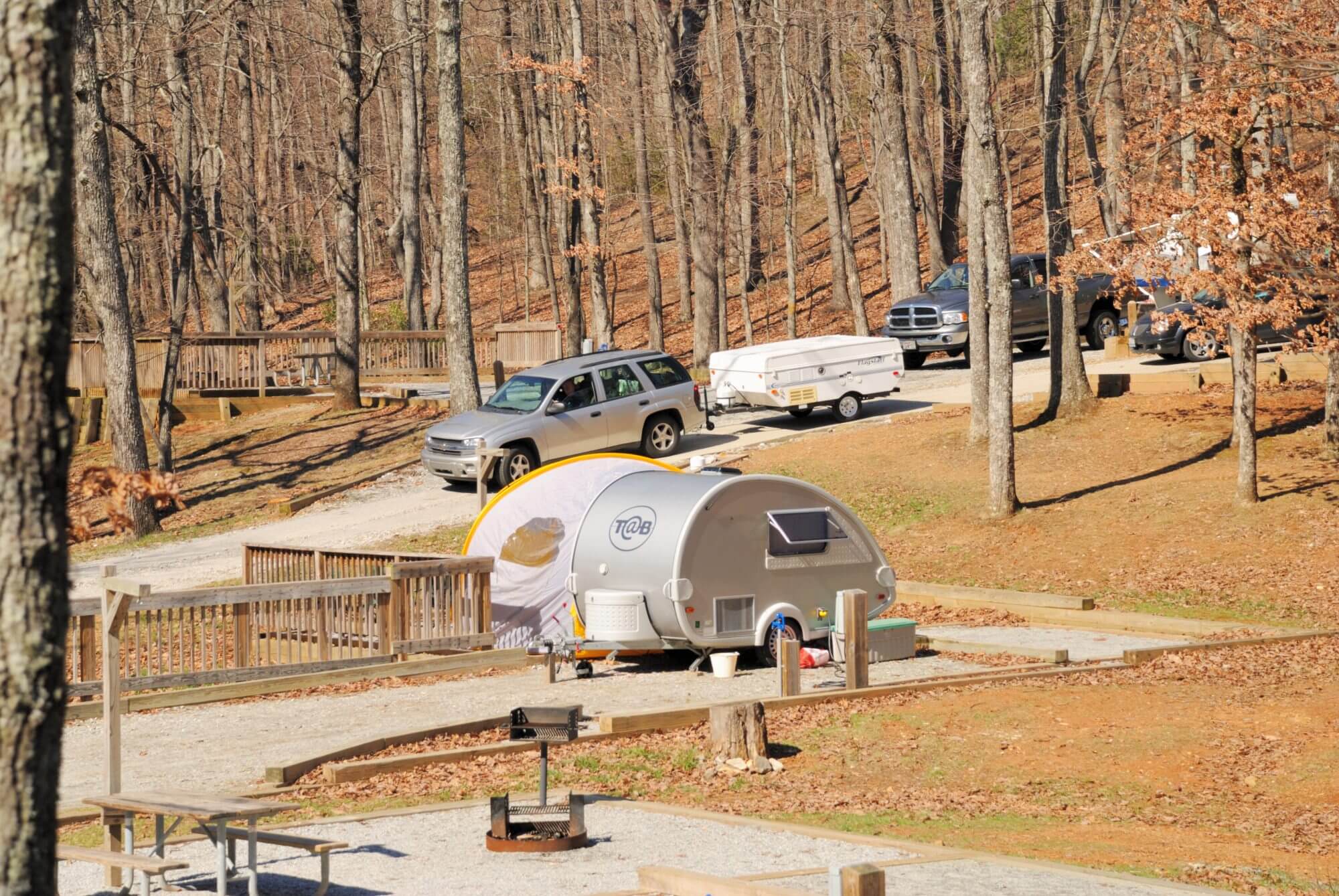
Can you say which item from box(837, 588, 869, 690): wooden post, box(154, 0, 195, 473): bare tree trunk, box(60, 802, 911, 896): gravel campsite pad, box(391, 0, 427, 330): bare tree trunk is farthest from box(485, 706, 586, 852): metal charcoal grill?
box(391, 0, 427, 330): bare tree trunk

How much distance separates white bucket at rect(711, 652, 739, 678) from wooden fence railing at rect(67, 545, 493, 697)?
3.16 m

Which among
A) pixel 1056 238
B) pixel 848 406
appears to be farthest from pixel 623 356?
pixel 1056 238

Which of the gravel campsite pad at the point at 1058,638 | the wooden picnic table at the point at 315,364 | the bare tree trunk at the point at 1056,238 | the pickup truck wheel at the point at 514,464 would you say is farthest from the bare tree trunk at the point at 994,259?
the wooden picnic table at the point at 315,364

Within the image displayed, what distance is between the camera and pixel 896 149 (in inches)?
1663

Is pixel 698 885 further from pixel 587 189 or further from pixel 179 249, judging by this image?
pixel 587 189

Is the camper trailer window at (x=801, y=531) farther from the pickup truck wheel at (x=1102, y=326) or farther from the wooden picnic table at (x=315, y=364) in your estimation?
the wooden picnic table at (x=315, y=364)

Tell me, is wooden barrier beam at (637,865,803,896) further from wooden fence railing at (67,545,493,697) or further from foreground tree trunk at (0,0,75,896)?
wooden fence railing at (67,545,493,697)

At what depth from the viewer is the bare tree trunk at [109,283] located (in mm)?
28578

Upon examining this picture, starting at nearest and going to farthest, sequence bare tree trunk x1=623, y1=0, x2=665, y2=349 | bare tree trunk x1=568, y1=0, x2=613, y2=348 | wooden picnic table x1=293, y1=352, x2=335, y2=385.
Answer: wooden picnic table x1=293, y1=352, x2=335, y2=385 < bare tree trunk x1=568, y1=0, x2=613, y2=348 < bare tree trunk x1=623, y1=0, x2=665, y2=349

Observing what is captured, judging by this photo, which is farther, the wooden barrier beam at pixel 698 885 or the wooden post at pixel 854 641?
the wooden post at pixel 854 641

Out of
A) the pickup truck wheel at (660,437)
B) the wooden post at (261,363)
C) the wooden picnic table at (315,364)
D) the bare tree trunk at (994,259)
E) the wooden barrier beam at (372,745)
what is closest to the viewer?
the wooden barrier beam at (372,745)

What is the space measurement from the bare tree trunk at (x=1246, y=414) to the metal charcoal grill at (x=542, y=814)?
1500 centimetres

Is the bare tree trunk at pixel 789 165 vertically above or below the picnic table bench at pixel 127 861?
above

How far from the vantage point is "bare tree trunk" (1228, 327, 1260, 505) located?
908 inches
